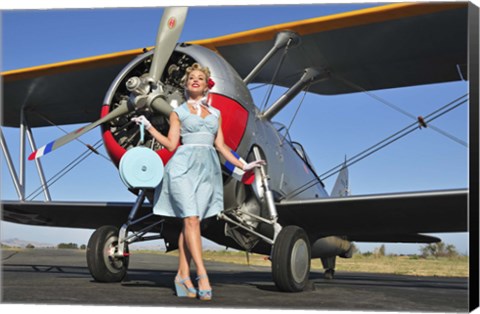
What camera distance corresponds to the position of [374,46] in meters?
6.28

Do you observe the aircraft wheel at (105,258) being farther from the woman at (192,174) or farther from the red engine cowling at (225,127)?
the woman at (192,174)

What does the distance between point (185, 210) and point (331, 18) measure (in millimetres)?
2933

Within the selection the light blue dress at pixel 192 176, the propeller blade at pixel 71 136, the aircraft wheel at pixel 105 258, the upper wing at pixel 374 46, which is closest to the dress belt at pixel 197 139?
the light blue dress at pixel 192 176

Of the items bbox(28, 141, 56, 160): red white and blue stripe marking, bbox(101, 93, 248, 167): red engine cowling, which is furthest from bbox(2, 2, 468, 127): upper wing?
bbox(28, 141, 56, 160): red white and blue stripe marking

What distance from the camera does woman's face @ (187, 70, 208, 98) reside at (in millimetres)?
3934

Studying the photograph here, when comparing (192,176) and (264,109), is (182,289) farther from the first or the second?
(264,109)

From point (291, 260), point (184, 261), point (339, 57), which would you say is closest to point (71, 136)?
point (184, 261)

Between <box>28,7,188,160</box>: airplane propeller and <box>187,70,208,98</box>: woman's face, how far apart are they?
625mm

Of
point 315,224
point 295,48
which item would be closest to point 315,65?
point 295,48

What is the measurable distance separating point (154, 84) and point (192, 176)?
1163mm

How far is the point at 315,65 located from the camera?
656 centimetres

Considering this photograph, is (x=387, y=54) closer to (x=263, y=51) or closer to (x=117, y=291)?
(x=263, y=51)

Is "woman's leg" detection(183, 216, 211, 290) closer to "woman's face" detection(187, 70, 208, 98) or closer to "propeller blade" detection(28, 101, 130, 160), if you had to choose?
"woman's face" detection(187, 70, 208, 98)

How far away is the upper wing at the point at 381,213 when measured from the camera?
5.88 meters
